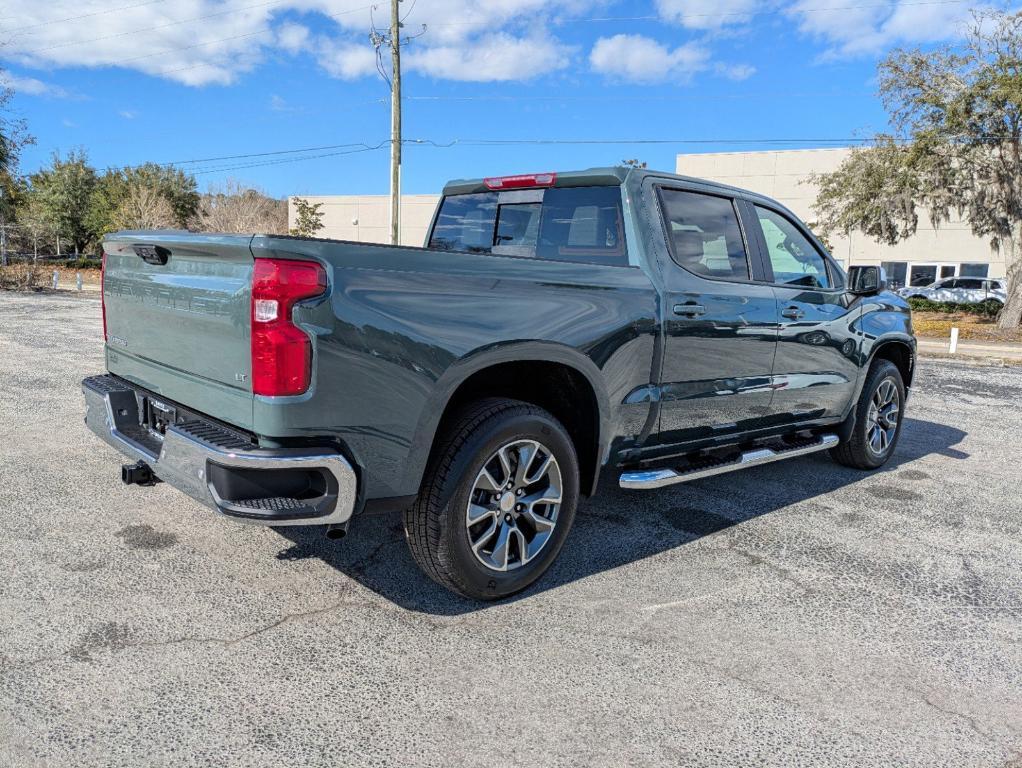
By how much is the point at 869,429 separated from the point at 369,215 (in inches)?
2005

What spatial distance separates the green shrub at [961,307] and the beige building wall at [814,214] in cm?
936

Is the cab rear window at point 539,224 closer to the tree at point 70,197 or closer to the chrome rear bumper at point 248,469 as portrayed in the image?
the chrome rear bumper at point 248,469

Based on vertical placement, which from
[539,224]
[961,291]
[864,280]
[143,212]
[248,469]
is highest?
[143,212]

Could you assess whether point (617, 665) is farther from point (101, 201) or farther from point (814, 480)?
point (101, 201)

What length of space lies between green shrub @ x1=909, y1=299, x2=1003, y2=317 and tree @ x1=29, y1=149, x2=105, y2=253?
50520 mm

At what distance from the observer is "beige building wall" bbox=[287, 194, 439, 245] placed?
52438 millimetres

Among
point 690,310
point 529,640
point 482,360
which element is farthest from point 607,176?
point 529,640

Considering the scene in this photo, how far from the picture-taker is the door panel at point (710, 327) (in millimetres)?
4059

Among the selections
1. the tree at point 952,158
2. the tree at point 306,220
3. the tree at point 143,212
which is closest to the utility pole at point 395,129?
the tree at point 952,158

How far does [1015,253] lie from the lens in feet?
78.2

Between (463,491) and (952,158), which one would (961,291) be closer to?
(952,158)

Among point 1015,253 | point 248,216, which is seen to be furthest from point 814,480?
point 248,216

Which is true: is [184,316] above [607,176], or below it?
below

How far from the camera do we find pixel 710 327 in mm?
4195
